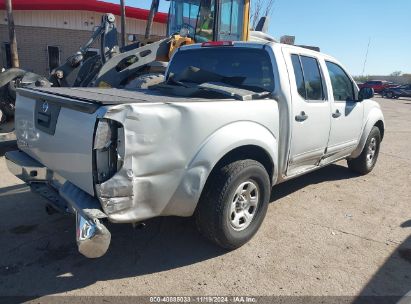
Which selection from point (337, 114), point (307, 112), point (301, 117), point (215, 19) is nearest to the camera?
point (301, 117)

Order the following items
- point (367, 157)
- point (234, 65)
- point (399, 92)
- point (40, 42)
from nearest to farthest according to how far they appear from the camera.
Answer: point (234, 65) < point (367, 157) < point (40, 42) < point (399, 92)

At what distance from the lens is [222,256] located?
3.53 meters

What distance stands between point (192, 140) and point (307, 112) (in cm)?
179

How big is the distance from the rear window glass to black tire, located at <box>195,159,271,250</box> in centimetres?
98

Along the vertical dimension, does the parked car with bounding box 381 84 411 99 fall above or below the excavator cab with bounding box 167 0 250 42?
below

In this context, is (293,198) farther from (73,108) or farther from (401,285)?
(73,108)

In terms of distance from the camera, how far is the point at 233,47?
4.34m

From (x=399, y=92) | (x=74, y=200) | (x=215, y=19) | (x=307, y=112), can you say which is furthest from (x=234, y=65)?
(x=399, y=92)

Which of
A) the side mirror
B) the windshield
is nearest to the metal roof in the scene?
the windshield

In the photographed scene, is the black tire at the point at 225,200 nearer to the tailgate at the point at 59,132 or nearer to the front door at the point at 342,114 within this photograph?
the tailgate at the point at 59,132

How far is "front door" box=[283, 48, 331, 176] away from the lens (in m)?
4.06

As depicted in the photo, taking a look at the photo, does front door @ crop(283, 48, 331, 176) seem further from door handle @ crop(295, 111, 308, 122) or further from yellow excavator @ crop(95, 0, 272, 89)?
yellow excavator @ crop(95, 0, 272, 89)

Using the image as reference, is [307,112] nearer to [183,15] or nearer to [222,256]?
[222,256]

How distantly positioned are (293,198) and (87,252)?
3.20 meters
